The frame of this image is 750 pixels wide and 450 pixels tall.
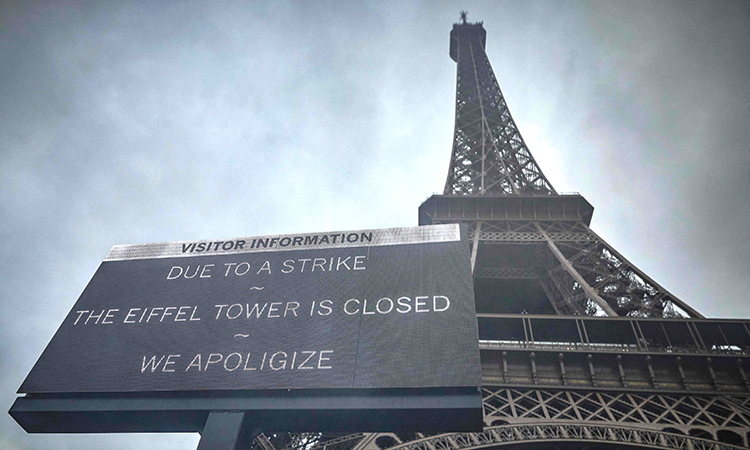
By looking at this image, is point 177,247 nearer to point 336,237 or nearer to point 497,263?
point 336,237

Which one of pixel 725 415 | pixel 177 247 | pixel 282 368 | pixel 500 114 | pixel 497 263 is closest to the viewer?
pixel 282 368

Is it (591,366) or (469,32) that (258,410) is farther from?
(469,32)

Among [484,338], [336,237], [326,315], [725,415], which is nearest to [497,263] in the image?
[484,338]

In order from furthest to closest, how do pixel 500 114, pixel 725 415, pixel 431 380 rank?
pixel 500 114 < pixel 725 415 < pixel 431 380

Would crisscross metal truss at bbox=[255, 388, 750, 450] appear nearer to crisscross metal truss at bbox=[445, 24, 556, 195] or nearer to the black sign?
the black sign

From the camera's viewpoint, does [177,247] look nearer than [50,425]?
No

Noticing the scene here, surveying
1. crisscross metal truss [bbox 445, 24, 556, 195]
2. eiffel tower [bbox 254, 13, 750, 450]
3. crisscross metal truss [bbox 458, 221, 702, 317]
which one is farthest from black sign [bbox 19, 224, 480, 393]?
crisscross metal truss [bbox 445, 24, 556, 195]

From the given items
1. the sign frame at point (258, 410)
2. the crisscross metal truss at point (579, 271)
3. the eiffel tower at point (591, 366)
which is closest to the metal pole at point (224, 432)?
the sign frame at point (258, 410)

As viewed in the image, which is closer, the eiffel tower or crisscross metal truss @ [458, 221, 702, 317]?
the eiffel tower
